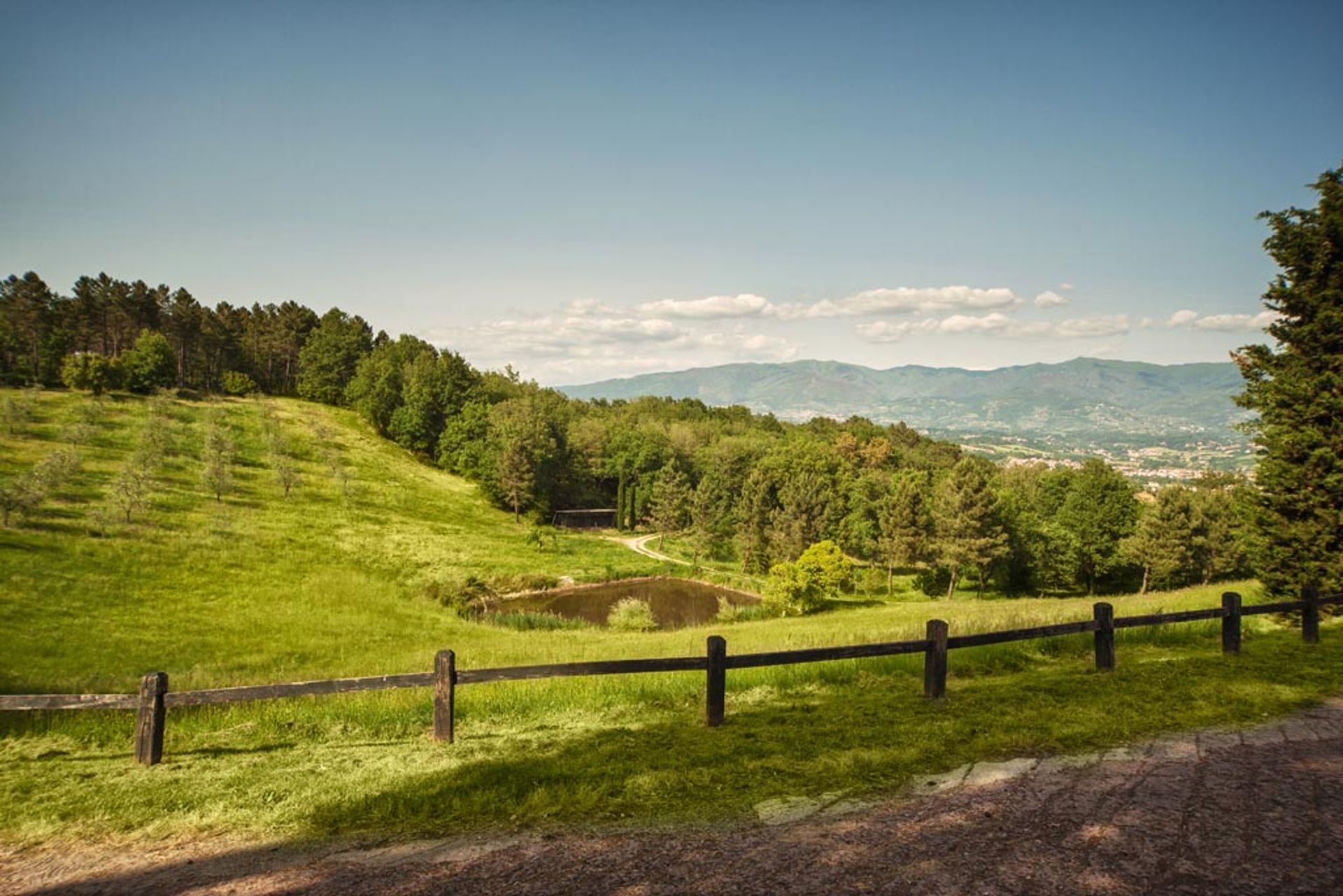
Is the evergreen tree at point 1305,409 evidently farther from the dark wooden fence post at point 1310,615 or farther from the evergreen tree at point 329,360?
the evergreen tree at point 329,360

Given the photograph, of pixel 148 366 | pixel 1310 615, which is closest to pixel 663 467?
pixel 148 366

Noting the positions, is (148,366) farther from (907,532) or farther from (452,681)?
(452,681)

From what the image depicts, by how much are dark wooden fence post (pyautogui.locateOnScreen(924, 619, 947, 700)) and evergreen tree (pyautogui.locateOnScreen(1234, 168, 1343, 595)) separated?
14.6 meters

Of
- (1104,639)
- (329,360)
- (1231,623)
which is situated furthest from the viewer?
(329,360)

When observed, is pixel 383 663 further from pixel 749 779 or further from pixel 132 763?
pixel 749 779

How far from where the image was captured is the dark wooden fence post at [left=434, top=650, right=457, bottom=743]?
10.0 metres

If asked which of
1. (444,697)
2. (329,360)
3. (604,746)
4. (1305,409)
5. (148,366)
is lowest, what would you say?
(604,746)

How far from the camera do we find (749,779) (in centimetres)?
817

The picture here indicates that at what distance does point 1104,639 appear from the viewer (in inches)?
488

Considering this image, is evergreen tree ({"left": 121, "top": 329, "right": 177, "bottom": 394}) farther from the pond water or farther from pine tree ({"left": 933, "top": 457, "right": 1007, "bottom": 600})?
pine tree ({"left": 933, "top": 457, "right": 1007, "bottom": 600})

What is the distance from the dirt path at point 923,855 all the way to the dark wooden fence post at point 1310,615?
8850 mm

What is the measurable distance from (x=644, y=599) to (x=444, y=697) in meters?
48.2

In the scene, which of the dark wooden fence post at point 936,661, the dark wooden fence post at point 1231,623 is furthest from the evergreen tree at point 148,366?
the dark wooden fence post at point 1231,623

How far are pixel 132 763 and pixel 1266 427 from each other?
27709mm
